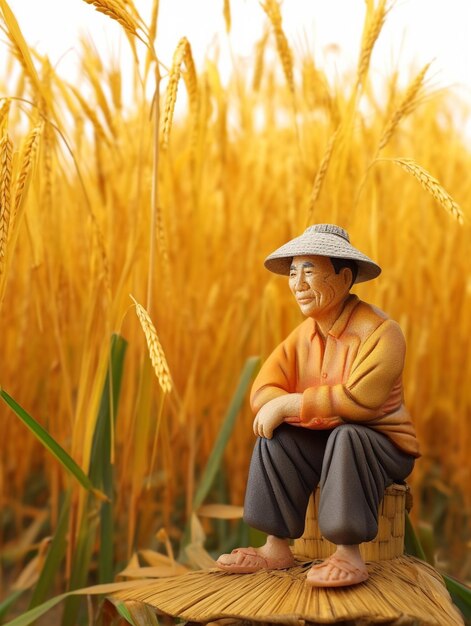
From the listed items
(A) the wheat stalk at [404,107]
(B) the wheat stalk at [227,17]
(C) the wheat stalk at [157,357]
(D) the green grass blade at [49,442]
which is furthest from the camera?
(B) the wheat stalk at [227,17]

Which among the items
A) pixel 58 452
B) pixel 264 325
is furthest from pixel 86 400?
pixel 264 325

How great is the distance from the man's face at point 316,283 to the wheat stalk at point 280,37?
0.46 meters

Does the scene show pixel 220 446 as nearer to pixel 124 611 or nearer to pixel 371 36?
pixel 124 611

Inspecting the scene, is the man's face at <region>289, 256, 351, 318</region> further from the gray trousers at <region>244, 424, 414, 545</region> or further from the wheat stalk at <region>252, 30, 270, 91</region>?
the wheat stalk at <region>252, 30, 270, 91</region>

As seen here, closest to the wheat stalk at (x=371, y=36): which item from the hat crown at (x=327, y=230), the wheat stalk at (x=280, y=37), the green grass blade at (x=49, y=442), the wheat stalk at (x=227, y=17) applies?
the wheat stalk at (x=280, y=37)

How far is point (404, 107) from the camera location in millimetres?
1336

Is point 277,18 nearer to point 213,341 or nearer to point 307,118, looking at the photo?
point 307,118

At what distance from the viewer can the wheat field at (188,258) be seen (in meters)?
1.36

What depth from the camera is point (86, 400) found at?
147 centimetres

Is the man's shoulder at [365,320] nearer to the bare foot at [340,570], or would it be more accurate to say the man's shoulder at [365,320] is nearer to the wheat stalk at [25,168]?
the bare foot at [340,570]

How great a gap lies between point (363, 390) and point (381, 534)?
0.21 meters

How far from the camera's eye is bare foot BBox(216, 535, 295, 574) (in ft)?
3.63

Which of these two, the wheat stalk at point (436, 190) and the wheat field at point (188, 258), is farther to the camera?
the wheat field at point (188, 258)

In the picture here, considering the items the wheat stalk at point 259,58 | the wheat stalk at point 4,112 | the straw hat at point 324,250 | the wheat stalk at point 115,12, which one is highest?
the wheat stalk at point 259,58
